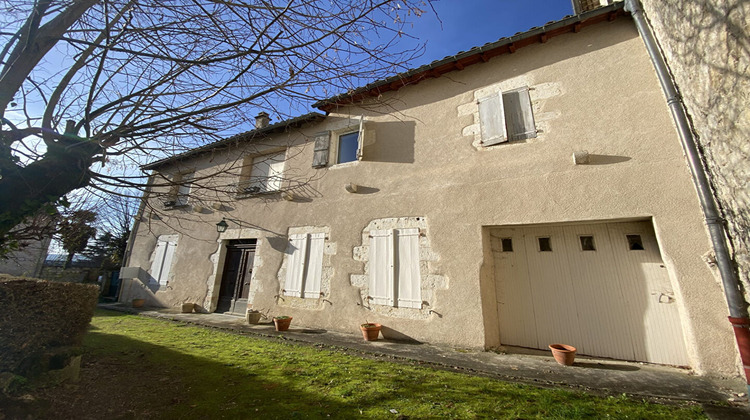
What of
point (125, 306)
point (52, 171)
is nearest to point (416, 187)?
point (52, 171)

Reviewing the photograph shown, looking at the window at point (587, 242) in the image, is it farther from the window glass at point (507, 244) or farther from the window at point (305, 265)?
the window at point (305, 265)

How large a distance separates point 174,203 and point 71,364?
6.91 meters

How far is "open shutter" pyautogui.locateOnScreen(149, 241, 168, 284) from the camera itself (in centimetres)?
814

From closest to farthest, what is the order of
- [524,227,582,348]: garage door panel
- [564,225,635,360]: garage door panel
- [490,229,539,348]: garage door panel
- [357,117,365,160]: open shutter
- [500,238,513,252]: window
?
1. [564,225,635,360]: garage door panel
2. [524,227,582,348]: garage door panel
3. [490,229,539,348]: garage door panel
4. [500,238,513,252]: window
5. [357,117,365,160]: open shutter

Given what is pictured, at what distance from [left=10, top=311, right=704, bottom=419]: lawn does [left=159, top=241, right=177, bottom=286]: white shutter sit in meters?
4.59

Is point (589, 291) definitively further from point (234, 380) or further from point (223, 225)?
point (223, 225)

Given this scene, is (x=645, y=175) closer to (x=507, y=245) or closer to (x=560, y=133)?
(x=560, y=133)

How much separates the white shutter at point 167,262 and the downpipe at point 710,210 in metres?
10.8

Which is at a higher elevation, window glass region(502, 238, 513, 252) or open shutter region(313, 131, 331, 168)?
open shutter region(313, 131, 331, 168)

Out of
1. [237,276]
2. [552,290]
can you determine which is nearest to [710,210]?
[552,290]

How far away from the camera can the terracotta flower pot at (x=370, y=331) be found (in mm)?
4695

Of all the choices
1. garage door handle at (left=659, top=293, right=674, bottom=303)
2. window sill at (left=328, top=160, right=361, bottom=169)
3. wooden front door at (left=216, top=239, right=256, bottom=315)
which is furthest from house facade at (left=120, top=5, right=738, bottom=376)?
wooden front door at (left=216, top=239, right=256, bottom=315)

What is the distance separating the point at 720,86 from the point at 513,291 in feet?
10.7

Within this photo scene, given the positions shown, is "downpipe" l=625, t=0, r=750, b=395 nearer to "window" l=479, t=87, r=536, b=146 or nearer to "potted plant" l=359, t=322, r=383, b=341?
"window" l=479, t=87, r=536, b=146
